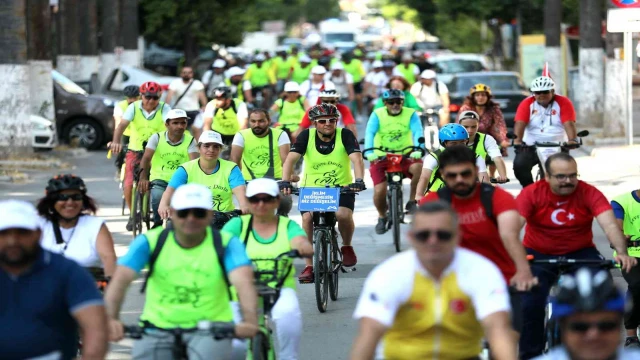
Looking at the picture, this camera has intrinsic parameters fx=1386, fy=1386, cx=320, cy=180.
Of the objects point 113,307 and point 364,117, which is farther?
point 364,117

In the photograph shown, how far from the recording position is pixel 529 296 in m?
8.23

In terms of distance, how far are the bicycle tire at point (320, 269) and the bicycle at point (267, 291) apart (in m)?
3.12

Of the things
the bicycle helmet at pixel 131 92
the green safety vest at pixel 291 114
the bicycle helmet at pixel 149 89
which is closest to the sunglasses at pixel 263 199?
the bicycle helmet at pixel 149 89

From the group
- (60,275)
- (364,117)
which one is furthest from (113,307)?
(364,117)

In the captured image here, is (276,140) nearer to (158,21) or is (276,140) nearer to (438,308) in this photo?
(438,308)

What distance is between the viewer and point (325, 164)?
12.6 m

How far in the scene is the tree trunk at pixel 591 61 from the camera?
29219 millimetres

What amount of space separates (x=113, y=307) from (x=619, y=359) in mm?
2814

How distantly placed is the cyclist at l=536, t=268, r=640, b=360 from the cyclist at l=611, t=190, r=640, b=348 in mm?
4643

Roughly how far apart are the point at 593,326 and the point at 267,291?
3229mm

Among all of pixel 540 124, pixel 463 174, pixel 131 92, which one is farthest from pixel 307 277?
pixel 131 92

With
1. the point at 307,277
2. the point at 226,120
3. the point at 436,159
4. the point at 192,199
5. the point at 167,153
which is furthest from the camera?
the point at 226,120

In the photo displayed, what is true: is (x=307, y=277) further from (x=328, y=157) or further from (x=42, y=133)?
(x=42, y=133)

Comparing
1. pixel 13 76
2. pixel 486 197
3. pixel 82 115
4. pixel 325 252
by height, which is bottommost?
pixel 325 252
